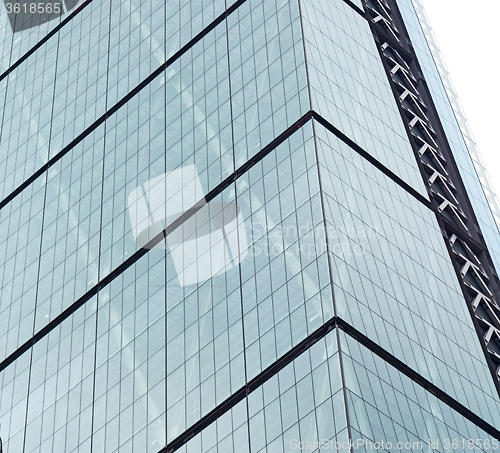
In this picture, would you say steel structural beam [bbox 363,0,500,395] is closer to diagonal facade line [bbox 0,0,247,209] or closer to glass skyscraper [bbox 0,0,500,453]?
glass skyscraper [bbox 0,0,500,453]

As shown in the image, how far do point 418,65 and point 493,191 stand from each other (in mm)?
9133

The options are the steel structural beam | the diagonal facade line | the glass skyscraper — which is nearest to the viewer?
the glass skyscraper

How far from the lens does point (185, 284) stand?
42.4 m

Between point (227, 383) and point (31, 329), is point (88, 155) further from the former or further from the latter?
point (227, 383)

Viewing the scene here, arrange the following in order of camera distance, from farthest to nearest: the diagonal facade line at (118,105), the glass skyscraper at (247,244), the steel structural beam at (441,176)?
the diagonal facade line at (118,105)
the steel structural beam at (441,176)
the glass skyscraper at (247,244)

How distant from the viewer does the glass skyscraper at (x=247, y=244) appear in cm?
3531

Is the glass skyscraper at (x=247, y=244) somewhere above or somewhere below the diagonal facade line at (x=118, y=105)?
below

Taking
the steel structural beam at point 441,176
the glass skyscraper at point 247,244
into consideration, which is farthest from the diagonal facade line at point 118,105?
the steel structural beam at point 441,176

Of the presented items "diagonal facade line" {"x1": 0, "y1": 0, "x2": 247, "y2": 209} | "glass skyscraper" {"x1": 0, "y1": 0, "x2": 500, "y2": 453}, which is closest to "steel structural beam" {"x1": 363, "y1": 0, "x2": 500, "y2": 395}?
"glass skyscraper" {"x1": 0, "y1": 0, "x2": 500, "y2": 453}

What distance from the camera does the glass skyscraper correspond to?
35.3 m

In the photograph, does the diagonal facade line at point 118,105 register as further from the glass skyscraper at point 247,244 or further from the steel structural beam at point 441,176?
the steel structural beam at point 441,176

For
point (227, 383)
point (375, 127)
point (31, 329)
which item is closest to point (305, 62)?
point (375, 127)

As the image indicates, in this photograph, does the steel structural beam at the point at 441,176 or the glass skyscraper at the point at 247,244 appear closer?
the glass skyscraper at the point at 247,244

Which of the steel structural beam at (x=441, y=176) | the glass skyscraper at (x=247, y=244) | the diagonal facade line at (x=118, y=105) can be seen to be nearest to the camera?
the glass skyscraper at (x=247, y=244)
